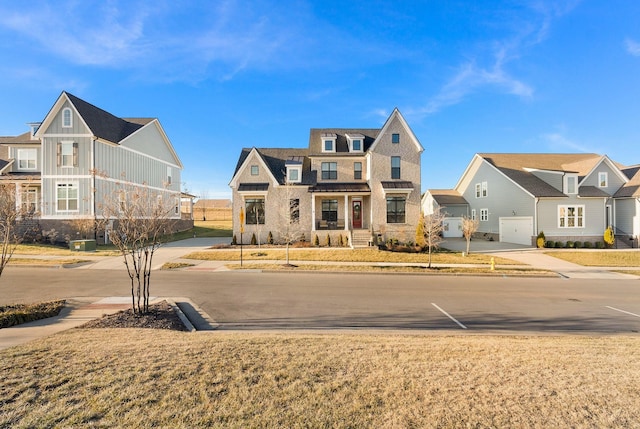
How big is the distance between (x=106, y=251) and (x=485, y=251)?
31920mm

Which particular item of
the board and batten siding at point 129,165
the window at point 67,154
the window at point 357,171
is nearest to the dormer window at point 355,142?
the window at point 357,171

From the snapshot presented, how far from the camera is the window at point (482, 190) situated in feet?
114

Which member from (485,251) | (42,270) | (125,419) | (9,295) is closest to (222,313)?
(125,419)

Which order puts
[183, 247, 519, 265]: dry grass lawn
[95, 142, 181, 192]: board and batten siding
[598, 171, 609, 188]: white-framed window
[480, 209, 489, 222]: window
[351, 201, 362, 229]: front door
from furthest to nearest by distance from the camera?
1. [480, 209, 489, 222]: window
2. [598, 171, 609, 188]: white-framed window
3. [351, 201, 362, 229]: front door
4. [95, 142, 181, 192]: board and batten siding
5. [183, 247, 519, 265]: dry grass lawn

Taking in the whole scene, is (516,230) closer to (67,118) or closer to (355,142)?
(355,142)

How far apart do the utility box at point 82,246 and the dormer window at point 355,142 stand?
24301 mm

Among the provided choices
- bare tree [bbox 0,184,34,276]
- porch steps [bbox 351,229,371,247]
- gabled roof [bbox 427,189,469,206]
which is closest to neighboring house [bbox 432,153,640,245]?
gabled roof [bbox 427,189,469,206]

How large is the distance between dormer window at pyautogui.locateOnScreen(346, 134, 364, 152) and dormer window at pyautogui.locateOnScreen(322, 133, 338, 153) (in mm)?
1547

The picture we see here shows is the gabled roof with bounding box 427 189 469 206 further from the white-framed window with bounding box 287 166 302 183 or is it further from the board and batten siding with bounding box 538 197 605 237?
the white-framed window with bounding box 287 166 302 183

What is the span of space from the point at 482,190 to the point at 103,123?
4295 cm

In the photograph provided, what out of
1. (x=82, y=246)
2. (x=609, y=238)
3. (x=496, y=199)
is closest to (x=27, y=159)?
(x=82, y=246)

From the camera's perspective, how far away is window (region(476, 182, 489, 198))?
34.8 metres

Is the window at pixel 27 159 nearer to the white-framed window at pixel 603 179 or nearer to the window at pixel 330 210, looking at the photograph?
the window at pixel 330 210

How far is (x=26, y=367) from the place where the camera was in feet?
14.8
